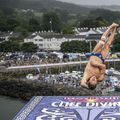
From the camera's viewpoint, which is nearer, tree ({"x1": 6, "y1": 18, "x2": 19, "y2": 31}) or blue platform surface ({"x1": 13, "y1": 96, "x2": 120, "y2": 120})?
blue platform surface ({"x1": 13, "y1": 96, "x2": 120, "y2": 120})

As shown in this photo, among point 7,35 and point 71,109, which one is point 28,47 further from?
point 71,109

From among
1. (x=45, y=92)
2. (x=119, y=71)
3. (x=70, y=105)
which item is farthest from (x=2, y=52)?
(x=70, y=105)

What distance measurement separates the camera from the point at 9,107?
41.3ft

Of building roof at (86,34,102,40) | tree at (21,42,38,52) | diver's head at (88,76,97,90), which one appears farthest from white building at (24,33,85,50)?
diver's head at (88,76,97,90)

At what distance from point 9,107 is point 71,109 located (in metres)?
5.40

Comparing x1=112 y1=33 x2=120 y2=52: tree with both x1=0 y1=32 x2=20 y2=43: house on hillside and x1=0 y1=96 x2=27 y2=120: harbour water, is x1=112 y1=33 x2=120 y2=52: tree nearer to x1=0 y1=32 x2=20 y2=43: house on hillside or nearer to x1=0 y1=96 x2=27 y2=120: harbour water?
x1=0 y1=96 x2=27 y2=120: harbour water

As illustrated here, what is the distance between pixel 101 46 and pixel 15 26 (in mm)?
23242

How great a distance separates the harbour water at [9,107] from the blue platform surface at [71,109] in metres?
3.00

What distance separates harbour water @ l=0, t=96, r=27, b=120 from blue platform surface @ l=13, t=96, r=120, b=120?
2999 mm

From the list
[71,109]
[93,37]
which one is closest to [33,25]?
[93,37]

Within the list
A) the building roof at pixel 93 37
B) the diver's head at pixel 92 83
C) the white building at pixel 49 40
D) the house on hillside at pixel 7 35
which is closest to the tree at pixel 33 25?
the house on hillside at pixel 7 35

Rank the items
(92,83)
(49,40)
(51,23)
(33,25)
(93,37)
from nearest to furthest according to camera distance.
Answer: (92,83), (93,37), (49,40), (33,25), (51,23)

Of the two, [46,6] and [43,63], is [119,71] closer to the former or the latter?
[43,63]

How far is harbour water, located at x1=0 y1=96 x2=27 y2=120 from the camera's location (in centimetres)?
1112
